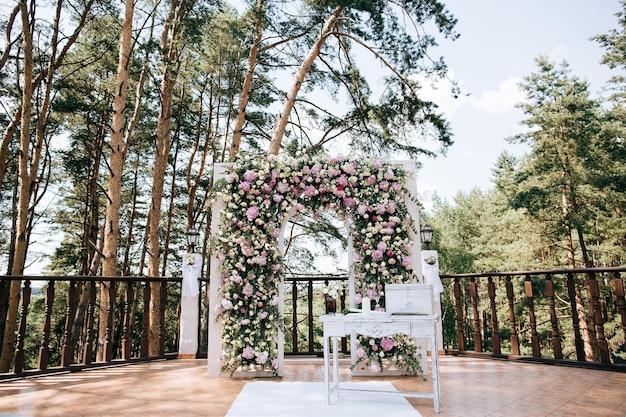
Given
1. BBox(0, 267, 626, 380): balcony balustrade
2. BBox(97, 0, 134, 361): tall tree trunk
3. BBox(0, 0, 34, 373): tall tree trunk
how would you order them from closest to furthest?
BBox(0, 267, 626, 380): balcony balustrade < BBox(97, 0, 134, 361): tall tree trunk < BBox(0, 0, 34, 373): tall tree trunk

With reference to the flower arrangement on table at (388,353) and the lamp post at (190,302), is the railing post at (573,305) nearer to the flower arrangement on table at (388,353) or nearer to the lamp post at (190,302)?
the flower arrangement on table at (388,353)

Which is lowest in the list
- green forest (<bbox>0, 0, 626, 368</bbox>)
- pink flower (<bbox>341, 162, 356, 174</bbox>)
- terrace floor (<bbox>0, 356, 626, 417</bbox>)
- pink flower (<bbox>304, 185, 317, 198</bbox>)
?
terrace floor (<bbox>0, 356, 626, 417</bbox>)

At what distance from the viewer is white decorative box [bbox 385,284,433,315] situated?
294cm

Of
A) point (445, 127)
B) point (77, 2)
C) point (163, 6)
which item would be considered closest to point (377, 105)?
point (445, 127)

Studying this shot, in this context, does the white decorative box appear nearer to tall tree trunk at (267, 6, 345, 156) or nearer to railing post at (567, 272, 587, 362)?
railing post at (567, 272, 587, 362)

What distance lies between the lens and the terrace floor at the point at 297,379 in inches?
108

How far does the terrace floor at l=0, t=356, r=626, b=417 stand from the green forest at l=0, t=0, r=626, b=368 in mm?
1924

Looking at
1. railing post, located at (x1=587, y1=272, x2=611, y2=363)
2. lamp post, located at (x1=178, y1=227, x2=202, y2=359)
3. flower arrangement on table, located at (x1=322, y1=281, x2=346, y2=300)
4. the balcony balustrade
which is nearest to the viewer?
flower arrangement on table, located at (x1=322, y1=281, x2=346, y2=300)

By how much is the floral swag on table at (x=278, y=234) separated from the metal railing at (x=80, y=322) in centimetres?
124

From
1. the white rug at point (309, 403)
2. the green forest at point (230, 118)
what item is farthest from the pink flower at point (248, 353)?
the green forest at point (230, 118)

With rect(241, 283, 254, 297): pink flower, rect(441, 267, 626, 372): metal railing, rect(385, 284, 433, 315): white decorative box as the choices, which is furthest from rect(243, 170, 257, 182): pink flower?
rect(441, 267, 626, 372): metal railing

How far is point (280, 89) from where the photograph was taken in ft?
30.9

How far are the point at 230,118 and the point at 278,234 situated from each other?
677cm

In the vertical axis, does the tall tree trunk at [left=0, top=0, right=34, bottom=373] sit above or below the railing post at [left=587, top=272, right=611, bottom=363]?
above
